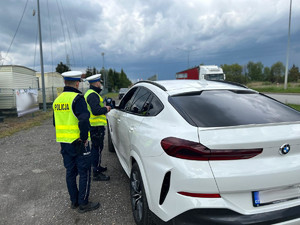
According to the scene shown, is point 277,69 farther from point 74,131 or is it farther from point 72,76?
point 74,131

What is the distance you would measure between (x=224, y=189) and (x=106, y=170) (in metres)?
3.18

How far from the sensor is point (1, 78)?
516 inches

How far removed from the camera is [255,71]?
321ft

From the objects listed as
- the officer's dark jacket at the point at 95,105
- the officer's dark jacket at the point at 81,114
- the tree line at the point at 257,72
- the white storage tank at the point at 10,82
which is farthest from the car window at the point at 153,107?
the tree line at the point at 257,72

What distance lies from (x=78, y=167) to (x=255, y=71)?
10737 cm

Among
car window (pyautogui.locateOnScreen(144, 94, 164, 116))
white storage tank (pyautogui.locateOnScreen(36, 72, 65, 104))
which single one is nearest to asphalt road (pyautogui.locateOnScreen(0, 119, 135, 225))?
car window (pyautogui.locateOnScreen(144, 94, 164, 116))

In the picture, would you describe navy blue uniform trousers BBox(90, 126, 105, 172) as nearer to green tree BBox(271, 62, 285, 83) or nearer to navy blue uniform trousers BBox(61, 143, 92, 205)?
navy blue uniform trousers BBox(61, 143, 92, 205)

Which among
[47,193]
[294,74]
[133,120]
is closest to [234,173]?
[133,120]

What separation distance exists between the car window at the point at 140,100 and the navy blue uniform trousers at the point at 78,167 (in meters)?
0.84

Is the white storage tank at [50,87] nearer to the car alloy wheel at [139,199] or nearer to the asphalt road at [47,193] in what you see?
the asphalt road at [47,193]

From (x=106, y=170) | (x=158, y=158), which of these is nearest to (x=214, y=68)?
(x=106, y=170)

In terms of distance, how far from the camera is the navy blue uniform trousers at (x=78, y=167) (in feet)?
9.66

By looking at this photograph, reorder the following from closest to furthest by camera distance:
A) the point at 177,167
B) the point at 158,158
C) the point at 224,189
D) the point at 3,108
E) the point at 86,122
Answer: the point at 224,189
the point at 177,167
the point at 158,158
the point at 86,122
the point at 3,108

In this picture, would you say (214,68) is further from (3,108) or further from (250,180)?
(250,180)
